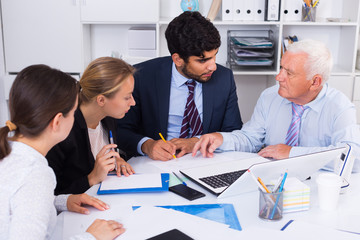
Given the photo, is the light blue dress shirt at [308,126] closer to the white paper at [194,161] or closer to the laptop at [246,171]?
the white paper at [194,161]

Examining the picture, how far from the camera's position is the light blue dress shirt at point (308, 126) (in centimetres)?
179

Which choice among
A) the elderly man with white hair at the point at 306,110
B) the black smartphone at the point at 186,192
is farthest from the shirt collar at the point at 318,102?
the black smartphone at the point at 186,192

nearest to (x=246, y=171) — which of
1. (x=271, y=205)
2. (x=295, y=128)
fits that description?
(x=271, y=205)

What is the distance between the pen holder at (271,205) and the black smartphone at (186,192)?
232 millimetres

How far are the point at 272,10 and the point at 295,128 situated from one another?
131 cm

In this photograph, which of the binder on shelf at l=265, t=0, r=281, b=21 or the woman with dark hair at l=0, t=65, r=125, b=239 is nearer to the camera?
the woman with dark hair at l=0, t=65, r=125, b=239

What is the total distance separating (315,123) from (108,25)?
2.02 meters

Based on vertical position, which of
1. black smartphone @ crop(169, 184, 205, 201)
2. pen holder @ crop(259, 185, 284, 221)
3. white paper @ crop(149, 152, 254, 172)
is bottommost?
white paper @ crop(149, 152, 254, 172)

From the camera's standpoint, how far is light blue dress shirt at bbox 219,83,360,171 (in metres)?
1.79

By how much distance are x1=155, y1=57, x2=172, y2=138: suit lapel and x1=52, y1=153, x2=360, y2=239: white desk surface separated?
72 centimetres

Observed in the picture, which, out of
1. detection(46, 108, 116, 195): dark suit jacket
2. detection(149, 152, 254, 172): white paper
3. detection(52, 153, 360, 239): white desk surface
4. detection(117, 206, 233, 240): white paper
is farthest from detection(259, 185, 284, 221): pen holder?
detection(46, 108, 116, 195): dark suit jacket

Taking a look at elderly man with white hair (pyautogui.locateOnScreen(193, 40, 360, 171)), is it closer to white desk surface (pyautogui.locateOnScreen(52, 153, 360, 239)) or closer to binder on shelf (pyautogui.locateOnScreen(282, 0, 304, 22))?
white desk surface (pyautogui.locateOnScreen(52, 153, 360, 239))

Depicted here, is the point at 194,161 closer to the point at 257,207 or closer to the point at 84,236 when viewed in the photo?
the point at 257,207

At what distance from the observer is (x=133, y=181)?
1503 mm
